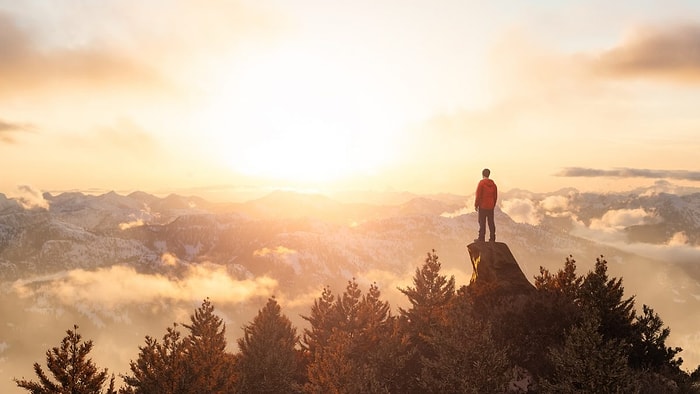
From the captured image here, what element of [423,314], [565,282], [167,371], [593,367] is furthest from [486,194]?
[167,371]

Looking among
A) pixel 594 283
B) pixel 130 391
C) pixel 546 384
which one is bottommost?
pixel 130 391

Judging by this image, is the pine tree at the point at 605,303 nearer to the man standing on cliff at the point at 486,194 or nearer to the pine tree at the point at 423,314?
the man standing on cliff at the point at 486,194

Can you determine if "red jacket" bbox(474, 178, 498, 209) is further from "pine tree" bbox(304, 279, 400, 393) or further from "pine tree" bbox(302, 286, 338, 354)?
"pine tree" bbox(302, 286, 338, 354)

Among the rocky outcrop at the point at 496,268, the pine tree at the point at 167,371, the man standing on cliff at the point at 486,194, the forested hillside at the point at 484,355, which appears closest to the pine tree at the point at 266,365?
the forested hillside at the point at 484,355

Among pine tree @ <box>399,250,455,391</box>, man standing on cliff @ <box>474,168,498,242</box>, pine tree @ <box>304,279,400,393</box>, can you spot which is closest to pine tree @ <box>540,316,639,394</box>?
pine tree @ <box>304,279,400,393</box>

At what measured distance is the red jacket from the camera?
87.9 feet

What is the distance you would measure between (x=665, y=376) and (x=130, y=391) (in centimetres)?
2736

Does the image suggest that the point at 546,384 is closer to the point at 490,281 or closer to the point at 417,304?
the point at 490,281

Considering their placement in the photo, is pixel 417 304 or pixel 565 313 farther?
pixel 417 304

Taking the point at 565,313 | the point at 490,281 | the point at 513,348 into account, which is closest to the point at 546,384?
the point at 513,348

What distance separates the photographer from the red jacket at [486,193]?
26781mm

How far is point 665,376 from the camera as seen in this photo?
2261 centimetres

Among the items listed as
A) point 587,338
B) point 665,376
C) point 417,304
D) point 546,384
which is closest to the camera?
point 587,338

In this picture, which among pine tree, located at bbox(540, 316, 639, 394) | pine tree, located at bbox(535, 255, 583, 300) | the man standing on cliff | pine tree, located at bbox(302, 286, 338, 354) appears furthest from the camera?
pine tree, located at bbox(302, 286, 338, 354)
